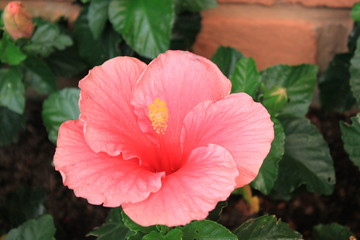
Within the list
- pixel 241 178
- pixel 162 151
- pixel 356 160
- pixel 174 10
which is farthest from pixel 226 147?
pixel 174 10

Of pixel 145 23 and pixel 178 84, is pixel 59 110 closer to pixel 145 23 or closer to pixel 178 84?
pixel 145 23

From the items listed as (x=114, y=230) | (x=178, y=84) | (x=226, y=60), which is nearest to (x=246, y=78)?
(x=226, y=60)

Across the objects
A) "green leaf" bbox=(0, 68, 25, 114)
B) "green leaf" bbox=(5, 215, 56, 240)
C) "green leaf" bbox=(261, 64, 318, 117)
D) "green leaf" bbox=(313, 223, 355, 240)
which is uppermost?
"green leaf" bbox=(261, 64, 318, 117)

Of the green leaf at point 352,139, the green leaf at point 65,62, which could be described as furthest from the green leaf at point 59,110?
the green leaf at point 352,139

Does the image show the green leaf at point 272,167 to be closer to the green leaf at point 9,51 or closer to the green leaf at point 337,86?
the green leaf at point 337,86

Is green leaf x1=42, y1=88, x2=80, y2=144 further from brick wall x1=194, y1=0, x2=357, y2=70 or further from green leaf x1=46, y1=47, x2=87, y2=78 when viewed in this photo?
brick wall x1=194, y1=0, x2=357, y2=70

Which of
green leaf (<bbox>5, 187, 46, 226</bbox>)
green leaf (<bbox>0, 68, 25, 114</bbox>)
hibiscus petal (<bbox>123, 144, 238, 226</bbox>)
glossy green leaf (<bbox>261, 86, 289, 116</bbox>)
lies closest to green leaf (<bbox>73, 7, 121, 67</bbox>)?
green leaf (<bbox>0, 68, 25, 114</bbox>)
